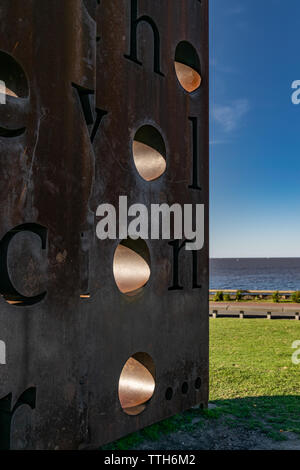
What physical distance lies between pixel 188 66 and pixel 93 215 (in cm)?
463

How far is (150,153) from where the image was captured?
7.33m

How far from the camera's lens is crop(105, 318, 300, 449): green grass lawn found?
702 centimetres

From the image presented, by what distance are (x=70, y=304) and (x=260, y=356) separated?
9.08 metres

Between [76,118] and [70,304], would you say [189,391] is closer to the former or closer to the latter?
[70,304]

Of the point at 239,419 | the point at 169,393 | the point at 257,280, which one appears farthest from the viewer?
the point at 257,280

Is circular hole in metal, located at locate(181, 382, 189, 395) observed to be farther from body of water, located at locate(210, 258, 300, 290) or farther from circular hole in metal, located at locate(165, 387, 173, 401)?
body of water, located at locate(210, 258, 300, 290)

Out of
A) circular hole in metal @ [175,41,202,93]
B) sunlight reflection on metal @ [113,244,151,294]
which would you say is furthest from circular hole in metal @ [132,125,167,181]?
circular hole in metal @ [175,41,202,93]

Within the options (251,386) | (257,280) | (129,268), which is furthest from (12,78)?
(257,280)

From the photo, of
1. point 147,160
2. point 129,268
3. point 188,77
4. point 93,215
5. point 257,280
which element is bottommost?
point 257,280

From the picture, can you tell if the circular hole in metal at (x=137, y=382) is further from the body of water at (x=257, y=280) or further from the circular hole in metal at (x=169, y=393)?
the body of water at (x=257, y=280)

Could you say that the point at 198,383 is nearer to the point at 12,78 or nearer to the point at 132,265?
the point at 132,265
